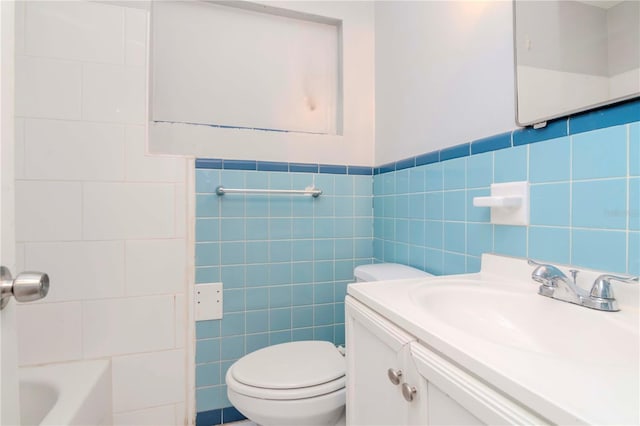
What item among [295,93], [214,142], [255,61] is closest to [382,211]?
[295,93]

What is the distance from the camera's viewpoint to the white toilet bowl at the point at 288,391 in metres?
1.00

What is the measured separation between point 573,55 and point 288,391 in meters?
1.25

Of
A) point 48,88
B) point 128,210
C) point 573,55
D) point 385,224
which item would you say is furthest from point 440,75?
point 48,88

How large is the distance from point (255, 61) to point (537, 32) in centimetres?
123

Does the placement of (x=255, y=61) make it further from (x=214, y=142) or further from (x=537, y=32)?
(x=537, y=32)

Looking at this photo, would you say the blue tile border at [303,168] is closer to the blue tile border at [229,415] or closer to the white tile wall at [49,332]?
the white tile wall at [49,332]

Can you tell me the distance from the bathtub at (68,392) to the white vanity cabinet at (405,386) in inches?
32.9

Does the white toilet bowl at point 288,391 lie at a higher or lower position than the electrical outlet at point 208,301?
lower

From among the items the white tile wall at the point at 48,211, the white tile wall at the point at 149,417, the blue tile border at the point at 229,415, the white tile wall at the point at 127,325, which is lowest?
the blue tile border at the point at 229,415

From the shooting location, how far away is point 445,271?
114 centimetres

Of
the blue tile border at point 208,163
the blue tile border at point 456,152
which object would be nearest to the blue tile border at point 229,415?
the blue tile border at point 208,163

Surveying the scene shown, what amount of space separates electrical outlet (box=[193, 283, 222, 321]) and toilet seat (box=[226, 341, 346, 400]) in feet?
1.04

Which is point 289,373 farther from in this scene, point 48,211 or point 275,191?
point 48,211

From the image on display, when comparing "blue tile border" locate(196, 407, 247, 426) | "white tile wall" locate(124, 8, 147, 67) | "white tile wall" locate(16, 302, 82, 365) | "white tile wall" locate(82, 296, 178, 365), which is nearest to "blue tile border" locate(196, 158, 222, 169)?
"white tile wall" locate(124, 8, 147, 67)
